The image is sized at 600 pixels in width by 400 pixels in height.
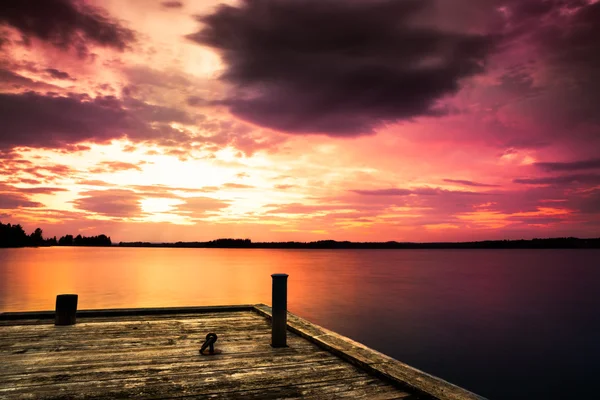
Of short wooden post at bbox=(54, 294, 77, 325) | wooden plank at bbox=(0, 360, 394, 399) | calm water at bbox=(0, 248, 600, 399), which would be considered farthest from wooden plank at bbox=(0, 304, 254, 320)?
calm water at bbox=(0, 248, 600, 399)

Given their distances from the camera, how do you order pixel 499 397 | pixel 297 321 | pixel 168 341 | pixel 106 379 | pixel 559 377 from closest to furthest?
pixel 106 379, pixel 168 341, pixel 297 321, pixel 499 397, pixel 559 377

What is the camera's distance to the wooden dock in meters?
4.55

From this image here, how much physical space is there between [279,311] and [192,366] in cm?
159

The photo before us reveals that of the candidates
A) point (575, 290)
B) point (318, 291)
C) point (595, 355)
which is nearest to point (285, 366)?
point (595, 355)

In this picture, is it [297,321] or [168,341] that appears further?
[297,321]

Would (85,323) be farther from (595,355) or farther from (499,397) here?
(595,355)

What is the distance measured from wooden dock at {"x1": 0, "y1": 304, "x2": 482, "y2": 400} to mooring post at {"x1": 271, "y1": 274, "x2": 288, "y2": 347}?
0.52 feet

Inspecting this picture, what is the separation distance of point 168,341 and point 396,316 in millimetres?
21800

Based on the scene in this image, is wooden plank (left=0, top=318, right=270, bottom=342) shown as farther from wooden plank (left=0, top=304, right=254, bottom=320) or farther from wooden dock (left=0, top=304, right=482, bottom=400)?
wooden plank (left=0, top=304, right=254, bottom=320)

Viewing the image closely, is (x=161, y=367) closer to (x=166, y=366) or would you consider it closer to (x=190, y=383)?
(x=166, y=366)

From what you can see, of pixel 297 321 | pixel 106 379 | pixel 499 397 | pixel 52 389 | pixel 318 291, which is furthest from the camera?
pixel 318 291

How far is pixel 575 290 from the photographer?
4203 cm

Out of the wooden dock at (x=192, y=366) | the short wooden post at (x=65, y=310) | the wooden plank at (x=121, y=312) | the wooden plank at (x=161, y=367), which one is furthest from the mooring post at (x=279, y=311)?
the short wooden post at (x=65, y=310)

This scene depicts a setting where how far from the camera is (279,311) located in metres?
6.52
